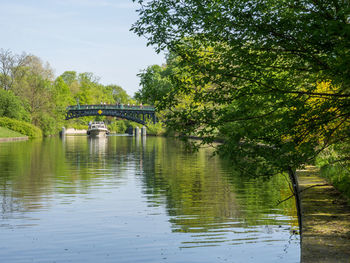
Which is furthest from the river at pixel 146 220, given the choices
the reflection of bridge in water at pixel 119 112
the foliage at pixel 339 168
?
the reflection of bridge in water at pixel 119 112

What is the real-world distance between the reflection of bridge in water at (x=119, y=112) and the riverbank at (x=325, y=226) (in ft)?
307

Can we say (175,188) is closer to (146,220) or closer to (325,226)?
(146,220)

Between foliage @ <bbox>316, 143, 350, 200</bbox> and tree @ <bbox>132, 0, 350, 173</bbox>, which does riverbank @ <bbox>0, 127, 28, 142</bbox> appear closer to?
foliage @ <bbox>316, 143, 350, 200</bbox>

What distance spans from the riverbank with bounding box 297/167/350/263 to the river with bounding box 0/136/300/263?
45 cm

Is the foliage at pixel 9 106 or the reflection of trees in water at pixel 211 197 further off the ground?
the foliage at pixel 9 106

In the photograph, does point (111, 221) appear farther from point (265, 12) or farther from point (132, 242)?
point (265, 12)

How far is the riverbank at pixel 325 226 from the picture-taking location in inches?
354

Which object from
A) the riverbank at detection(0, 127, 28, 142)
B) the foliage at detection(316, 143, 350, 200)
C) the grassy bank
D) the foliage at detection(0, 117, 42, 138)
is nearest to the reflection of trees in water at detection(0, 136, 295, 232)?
the foliage at detection(316, 143, 350, 200)

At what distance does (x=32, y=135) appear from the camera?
273 ft

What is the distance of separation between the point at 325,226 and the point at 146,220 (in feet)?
15.2

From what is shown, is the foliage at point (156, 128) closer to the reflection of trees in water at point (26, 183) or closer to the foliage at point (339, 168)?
the reflection of trees in water at point (26, 183)

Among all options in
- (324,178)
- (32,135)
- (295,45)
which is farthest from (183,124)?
(32,135)

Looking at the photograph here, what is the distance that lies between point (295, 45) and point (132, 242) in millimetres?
5058

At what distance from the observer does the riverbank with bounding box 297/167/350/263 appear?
8986 mm
